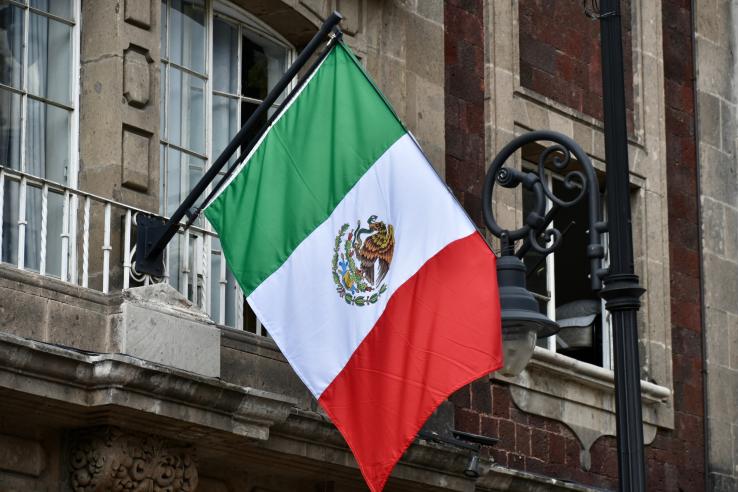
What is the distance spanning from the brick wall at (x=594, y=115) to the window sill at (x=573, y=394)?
76 millimetres

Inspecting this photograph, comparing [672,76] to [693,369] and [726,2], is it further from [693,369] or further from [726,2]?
[693,369]

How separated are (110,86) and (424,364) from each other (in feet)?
8.97

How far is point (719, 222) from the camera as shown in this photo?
16984mm

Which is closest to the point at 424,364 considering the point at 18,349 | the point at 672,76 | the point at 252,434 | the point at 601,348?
the point at 252,434

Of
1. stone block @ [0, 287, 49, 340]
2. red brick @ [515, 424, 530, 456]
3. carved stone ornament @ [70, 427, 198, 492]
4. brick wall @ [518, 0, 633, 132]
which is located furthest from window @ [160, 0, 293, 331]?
brick wall @ [518, 0, 633, 132]

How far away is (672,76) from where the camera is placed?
17.0 meters

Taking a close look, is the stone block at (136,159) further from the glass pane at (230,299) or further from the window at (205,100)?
the glass pane at (230,299)

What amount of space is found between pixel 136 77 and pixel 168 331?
1.75 meters

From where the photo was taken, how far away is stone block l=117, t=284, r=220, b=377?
1105 cm

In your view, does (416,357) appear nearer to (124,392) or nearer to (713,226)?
(124,392)

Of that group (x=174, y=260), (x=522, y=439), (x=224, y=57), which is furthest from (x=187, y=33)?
(x=522, y=439)

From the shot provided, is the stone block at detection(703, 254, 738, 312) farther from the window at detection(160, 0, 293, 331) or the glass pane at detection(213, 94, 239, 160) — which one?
the glass pane at detection(213, 94, 239, 160)

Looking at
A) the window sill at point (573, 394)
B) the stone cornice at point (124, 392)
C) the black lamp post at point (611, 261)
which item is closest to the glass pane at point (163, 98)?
the stone cornice at point (124, 392)

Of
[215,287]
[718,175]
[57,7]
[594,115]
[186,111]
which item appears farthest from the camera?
A: [718,175]
